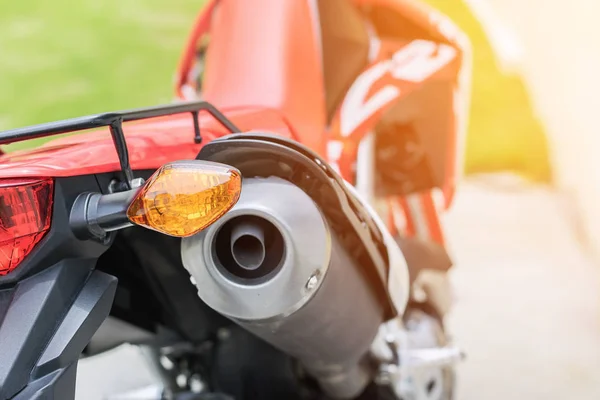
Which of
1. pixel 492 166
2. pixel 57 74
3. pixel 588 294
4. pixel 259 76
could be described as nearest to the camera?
Result: pixel 259 76

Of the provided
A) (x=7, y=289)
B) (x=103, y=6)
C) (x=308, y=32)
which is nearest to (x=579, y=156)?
(x=308, y=32)

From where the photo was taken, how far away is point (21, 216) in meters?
0.51

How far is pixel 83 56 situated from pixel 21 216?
201 centimetres

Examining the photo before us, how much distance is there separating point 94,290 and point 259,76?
1.58 feet

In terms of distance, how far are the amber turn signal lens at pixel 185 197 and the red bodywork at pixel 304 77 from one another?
0.15 metres

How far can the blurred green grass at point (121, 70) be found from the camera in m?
2.24

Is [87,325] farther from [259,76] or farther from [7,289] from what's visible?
[259,76]

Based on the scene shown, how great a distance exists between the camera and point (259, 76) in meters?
0.94

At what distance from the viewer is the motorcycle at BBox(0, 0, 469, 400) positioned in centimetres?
52

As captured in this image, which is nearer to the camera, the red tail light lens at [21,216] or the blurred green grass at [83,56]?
the red tail light lens at [21,216]

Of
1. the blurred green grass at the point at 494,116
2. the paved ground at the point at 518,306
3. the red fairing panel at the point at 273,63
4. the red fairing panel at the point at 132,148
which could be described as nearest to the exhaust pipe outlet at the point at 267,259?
the red fairing panel at the point at 132,148

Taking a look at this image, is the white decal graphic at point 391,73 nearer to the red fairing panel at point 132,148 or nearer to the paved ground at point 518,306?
the red fairing panel at point 132,148

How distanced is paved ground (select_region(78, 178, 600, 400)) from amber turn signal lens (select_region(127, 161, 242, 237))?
78cm

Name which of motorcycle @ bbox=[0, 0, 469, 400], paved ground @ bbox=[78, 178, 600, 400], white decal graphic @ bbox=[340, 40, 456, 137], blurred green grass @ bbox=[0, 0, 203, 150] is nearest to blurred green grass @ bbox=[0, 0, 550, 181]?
blurred green grass @ bbox=[0, 0, 203, 150]
